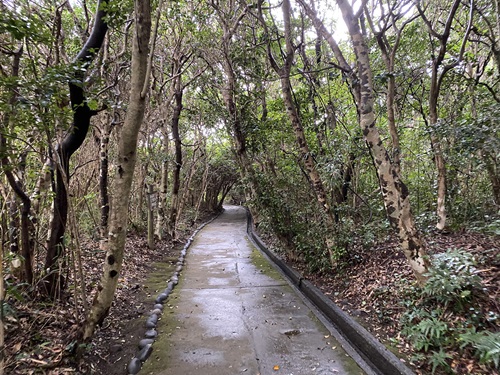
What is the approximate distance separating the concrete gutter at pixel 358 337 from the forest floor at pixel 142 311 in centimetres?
12

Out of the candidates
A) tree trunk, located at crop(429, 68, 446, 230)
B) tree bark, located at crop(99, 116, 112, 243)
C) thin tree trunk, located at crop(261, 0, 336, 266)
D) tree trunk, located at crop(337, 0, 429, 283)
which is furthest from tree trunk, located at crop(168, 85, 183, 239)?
tree trunk, located at crop(429, 68, 446, 230)

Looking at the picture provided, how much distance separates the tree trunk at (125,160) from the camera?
291 cm

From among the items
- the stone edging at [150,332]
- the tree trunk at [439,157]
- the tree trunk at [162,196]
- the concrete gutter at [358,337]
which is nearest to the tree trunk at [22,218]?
the stone edging at [150,332]

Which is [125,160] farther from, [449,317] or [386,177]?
[449,317]

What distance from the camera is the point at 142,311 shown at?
422 centimetres

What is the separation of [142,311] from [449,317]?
3.73 meters

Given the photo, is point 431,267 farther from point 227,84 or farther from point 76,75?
point 227,84

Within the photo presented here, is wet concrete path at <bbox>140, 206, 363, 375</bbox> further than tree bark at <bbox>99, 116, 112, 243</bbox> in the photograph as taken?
No

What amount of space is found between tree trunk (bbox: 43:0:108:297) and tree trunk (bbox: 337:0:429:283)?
290 cm

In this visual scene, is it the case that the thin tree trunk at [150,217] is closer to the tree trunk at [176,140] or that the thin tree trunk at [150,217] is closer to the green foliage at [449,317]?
the tree trunk at [176,140]

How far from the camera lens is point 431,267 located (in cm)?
307

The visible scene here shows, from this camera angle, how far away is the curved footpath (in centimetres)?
289

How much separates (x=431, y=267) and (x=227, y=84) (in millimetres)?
6543

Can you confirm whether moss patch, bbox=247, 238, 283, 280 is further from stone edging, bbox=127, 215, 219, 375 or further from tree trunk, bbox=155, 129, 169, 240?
tree trunk, bbox=155, 129, 169, 240
